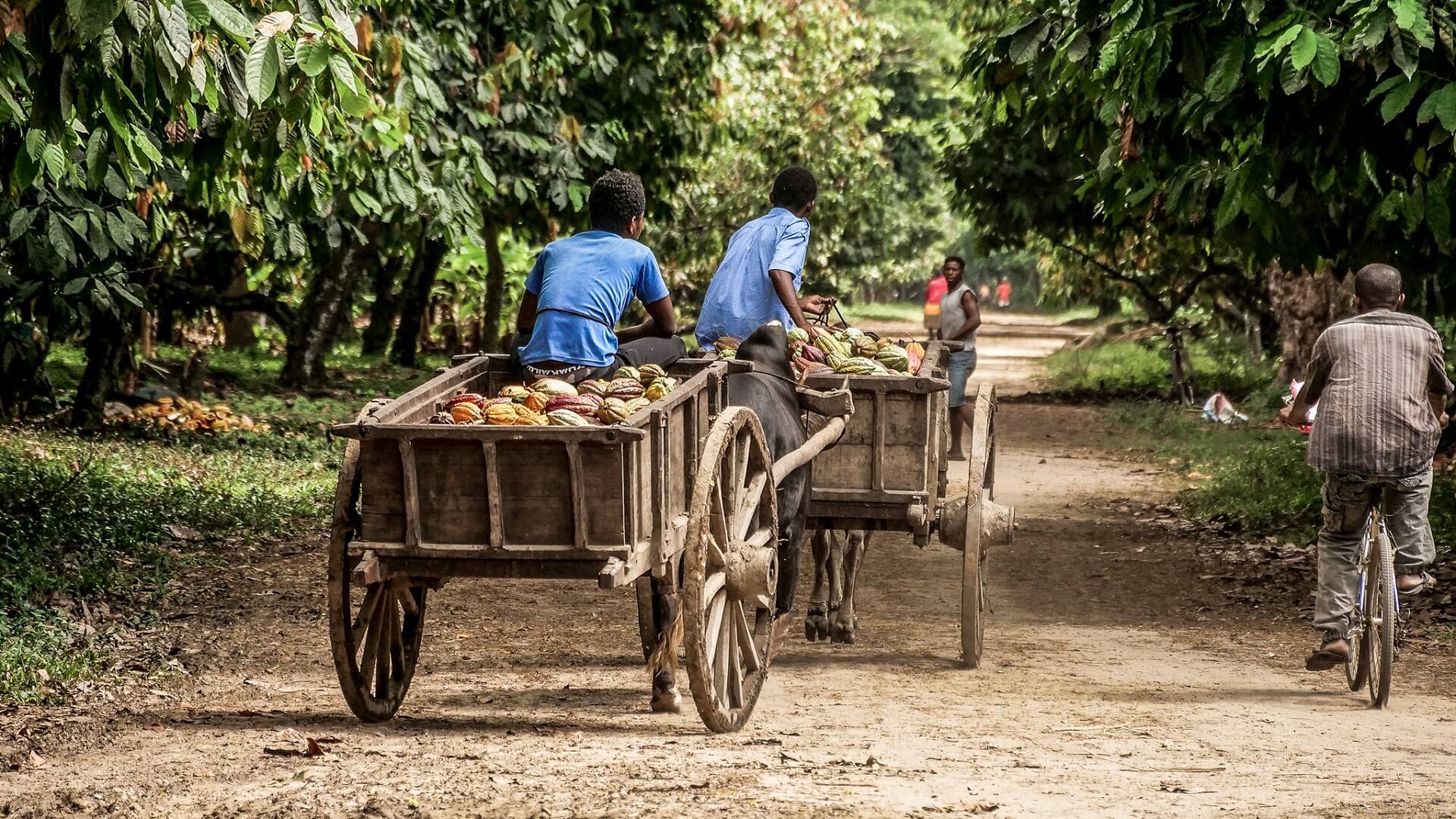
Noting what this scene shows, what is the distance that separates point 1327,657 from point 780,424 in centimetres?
236

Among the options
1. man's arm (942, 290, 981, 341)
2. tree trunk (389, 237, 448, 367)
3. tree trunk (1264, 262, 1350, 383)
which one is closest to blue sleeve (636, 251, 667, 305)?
man's arm (942, 290, 981, 341)

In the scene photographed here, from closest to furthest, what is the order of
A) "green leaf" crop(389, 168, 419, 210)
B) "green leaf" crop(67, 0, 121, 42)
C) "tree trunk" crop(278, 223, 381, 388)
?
1. "green leaf" crop(67, 0, 121, 42)
2. "green leaf" crop(389, 168, 419, 210)
3. "tree trunk" crop(278, 223, 381, 388)

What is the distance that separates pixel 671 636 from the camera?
221 inches

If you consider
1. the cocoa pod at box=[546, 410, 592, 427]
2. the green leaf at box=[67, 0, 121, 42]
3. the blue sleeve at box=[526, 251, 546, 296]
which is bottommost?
the cocoa pod at box=[546, 410, 592, 427]

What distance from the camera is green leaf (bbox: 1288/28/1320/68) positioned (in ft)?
18.6

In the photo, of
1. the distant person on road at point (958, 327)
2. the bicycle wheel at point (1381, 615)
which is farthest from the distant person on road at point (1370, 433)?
the distant person on road at point (958, 327)

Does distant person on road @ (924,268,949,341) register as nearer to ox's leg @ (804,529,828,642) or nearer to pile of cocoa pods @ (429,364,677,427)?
ox's leg @ (804,529,828,642)

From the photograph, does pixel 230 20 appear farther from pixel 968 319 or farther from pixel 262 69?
pixel 968 319

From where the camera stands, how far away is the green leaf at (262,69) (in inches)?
188

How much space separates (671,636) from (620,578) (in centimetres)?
79

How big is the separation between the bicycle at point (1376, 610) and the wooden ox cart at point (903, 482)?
146cm

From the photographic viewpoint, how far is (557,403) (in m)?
5.43

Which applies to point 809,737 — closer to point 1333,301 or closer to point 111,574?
point 111,574

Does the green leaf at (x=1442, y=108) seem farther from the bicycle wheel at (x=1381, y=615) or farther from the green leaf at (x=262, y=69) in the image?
the green leaf at (x=262, y=69)
